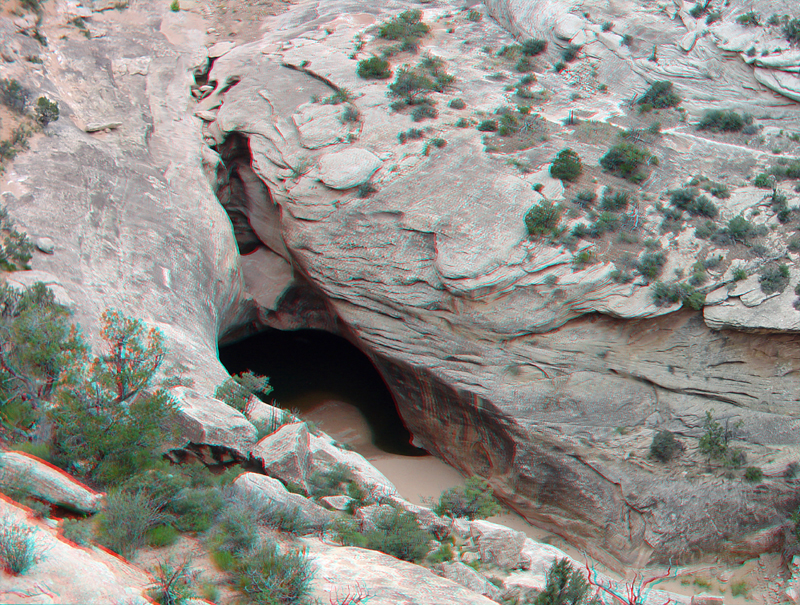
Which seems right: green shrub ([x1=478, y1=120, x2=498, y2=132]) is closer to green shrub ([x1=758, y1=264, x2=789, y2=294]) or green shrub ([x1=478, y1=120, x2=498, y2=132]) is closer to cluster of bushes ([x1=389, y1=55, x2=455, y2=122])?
cluster of bushes ([x1=389, y1=55, x2=455, y2=122])

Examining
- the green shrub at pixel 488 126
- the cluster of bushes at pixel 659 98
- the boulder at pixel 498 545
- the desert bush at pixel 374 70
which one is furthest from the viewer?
the desert bush at pixel 374 70

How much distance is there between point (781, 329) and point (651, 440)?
16.6ft

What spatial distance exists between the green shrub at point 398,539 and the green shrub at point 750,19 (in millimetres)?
23958

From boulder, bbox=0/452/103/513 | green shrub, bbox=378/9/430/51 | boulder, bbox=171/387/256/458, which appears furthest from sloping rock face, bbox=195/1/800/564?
boulder, bbox=0/452/103/513

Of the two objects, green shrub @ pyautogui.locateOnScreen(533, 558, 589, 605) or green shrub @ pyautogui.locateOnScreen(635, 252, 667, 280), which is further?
green shrub @ pyautogui.locateOnScreen(635, 252, 667, 280)

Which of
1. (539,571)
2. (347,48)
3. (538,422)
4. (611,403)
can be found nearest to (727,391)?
(611,403)

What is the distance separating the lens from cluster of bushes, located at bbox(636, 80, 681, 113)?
22141 millimetres

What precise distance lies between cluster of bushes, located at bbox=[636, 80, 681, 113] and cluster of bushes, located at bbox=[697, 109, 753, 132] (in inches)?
56.2

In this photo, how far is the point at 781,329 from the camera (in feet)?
55.8

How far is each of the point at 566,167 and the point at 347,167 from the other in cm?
770

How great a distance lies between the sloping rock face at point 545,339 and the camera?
17656 millimetres

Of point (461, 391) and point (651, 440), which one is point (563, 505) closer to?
point (651, 440)

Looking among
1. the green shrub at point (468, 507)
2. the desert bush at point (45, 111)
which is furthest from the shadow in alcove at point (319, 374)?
the desert bush at point (45, 111)

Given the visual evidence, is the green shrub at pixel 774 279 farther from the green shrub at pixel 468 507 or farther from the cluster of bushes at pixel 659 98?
the green shrub at pixel 468 507
